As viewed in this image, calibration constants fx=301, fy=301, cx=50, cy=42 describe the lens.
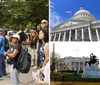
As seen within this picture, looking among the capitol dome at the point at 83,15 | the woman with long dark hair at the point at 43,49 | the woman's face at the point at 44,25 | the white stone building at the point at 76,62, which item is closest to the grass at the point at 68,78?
the white stone building at the point at 76,62

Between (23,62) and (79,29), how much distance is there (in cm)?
113

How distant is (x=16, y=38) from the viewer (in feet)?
17.3

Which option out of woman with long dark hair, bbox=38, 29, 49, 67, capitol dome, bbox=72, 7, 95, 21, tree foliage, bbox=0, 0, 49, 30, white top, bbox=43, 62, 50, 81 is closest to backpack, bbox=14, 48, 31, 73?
woman with long dark hair, bbox=38, 29, 49, 67

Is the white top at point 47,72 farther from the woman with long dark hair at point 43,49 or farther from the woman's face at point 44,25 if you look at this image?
the woman's face at point 44,25

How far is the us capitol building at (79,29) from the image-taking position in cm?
502

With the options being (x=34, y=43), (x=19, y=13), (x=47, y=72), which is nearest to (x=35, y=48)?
(x=34, y=43)

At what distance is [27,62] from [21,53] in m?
0.19

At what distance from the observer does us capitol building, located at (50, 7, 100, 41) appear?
16.5 ft

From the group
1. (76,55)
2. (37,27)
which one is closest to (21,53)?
(37,27)

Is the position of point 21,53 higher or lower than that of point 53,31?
lower

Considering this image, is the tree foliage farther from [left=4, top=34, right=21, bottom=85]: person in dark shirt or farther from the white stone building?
the white stone building

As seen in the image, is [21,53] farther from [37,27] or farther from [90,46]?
[90,46]

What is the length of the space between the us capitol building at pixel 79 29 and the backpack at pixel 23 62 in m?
0.54

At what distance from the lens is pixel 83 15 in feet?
16.4
